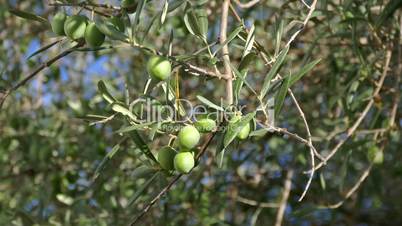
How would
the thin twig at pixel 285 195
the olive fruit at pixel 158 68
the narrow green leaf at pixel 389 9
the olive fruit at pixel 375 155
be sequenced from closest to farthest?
the olive fruit at pixel 158 68 → the narrow green leaf at pixel 389 9 → the olive fruit at pixel 375 155 → the thin twig at pixel 285 195

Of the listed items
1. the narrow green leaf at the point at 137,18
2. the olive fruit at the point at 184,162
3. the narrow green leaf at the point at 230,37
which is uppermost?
the narrow green leaf at the point at 137,18

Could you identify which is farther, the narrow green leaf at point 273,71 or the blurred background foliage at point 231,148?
the blurred background foliage at point 231,148

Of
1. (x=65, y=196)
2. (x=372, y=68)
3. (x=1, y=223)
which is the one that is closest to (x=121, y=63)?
(x=65, y=196)

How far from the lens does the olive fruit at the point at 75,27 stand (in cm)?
101

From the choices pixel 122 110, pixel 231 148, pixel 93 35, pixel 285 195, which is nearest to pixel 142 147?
pixel 122 110

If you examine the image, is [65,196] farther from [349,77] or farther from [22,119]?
[349,77]

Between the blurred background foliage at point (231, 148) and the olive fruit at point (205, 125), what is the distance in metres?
0.52

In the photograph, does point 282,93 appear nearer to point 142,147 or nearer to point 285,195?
point 142,147

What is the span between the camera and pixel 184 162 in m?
0.97

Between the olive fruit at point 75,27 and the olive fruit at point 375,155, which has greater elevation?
the olive fruit at point 75,27

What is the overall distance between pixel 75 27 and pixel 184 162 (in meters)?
0.25

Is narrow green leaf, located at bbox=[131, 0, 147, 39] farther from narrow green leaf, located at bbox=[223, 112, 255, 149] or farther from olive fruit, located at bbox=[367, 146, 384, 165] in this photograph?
olive fruit, located at bbox=[367, 146, 384, 165]

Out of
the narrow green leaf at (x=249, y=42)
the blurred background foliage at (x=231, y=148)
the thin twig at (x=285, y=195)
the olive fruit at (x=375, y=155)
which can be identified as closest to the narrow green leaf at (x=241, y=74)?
the narrow green leaf at (x=249, y=42)

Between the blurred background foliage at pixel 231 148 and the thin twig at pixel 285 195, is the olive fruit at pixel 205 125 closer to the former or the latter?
the blurred background foliage at pixel 231 148
